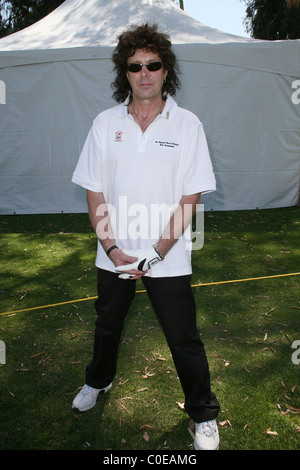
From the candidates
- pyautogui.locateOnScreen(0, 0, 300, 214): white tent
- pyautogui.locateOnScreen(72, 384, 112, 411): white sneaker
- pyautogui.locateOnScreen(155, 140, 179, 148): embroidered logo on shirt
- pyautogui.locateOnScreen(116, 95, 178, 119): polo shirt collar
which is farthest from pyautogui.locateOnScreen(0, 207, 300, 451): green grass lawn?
pyautogui.locateOnScreen(0, 0, 300, 214): white tent

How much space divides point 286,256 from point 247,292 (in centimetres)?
140

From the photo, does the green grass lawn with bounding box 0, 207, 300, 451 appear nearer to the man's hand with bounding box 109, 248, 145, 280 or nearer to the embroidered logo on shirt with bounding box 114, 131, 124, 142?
the man's hand with bounding box 109, 248, 145, 280

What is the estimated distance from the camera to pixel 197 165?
76.8 inches

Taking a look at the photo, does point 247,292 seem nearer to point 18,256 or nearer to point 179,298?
point 179,298

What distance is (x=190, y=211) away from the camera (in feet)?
6.53

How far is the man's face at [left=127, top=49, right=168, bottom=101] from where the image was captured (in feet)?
6.51

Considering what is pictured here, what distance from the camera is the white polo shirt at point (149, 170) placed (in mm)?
1936

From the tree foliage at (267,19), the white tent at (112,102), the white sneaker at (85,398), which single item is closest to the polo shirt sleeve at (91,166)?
the white sneaker at (85,398)

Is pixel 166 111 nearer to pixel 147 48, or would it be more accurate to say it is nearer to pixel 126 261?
pixel 147 48

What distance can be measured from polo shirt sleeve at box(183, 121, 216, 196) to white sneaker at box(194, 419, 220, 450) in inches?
49.0

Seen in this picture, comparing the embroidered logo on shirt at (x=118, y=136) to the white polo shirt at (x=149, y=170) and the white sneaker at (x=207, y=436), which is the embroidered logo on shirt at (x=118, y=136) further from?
the white sneaker at (x=207, y=436)

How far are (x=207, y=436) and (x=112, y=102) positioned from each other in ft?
21.5

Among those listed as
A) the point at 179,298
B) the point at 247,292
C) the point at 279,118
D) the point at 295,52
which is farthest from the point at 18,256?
the point at 295,52
